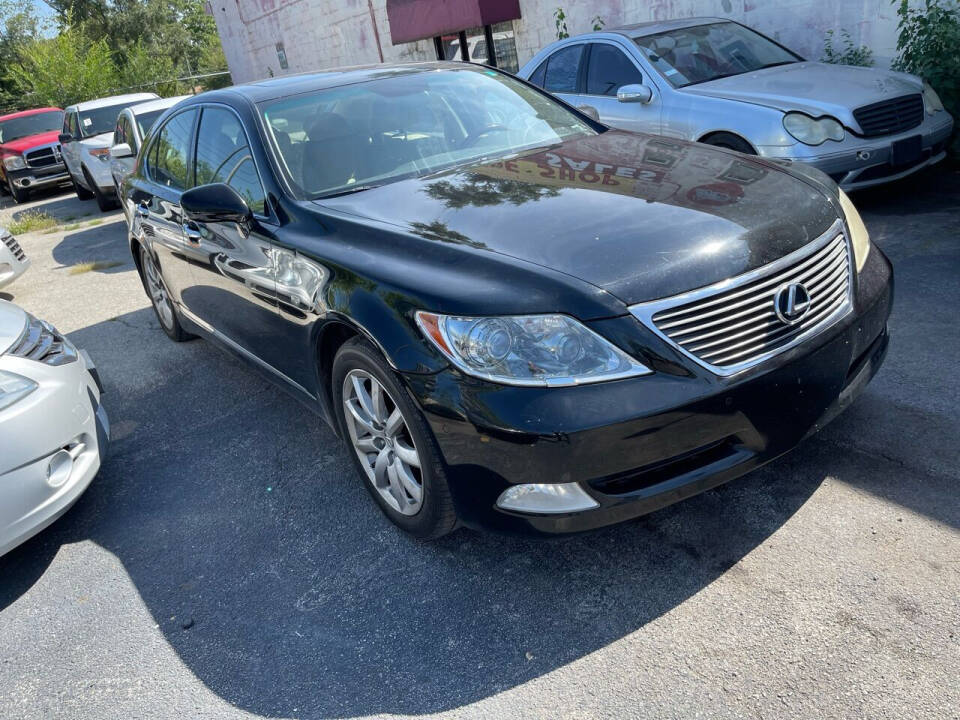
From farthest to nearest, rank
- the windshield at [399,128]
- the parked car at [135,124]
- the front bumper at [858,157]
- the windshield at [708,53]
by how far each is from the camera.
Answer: the parked car at [135,124] < the windshield at [708,53] < the front bumper at [858,157] < the windshield at [399,128]

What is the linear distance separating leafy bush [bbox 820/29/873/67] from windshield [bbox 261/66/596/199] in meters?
5.86

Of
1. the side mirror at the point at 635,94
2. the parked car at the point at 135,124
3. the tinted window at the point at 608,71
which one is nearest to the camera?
the side mirror at the point at 635,94

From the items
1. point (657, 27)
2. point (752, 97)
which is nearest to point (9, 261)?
point (657, 27)

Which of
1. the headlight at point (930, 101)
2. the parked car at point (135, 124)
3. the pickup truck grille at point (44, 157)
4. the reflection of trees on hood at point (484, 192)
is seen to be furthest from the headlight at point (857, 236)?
the pickup truck grille at point (44, 157)

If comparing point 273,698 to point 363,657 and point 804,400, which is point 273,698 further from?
point 804,400

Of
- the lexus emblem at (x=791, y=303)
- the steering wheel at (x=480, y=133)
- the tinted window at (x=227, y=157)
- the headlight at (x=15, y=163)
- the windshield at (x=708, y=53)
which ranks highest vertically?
the tinted window at (x=227, y=157)

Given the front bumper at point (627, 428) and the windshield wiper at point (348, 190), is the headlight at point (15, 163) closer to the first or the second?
the windshield wiper at point (348, 190)

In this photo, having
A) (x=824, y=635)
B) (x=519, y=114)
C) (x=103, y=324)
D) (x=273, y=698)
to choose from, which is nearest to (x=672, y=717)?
(x=824, y=635)

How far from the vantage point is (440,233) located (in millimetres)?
2941

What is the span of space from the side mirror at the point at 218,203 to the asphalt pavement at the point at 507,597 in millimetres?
1201

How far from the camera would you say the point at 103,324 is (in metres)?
6.95

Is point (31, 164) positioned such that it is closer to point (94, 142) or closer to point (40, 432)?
point (94, 142)

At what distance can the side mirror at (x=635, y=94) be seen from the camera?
22.4 feet

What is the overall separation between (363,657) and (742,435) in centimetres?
139
